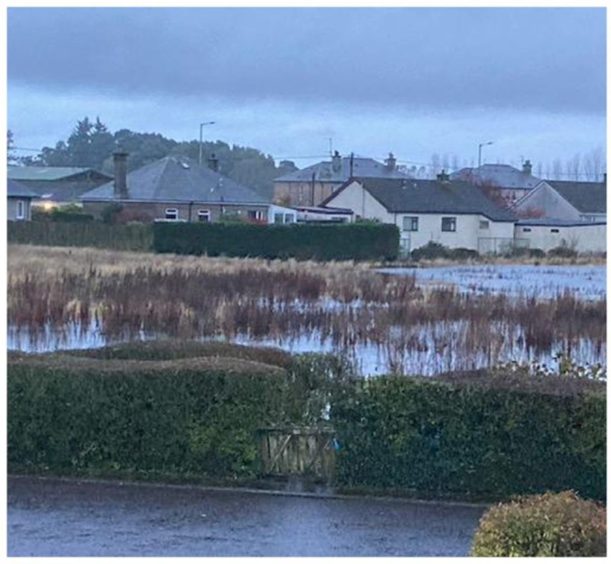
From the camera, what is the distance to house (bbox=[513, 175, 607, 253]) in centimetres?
5231

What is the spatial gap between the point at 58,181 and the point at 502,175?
29190 millimetres

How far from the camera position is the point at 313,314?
18.7 meters

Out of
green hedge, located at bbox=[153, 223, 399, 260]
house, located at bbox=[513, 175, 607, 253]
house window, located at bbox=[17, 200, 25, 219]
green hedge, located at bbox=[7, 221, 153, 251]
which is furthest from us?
house, located at bbox=[513, 175, 607, 253]

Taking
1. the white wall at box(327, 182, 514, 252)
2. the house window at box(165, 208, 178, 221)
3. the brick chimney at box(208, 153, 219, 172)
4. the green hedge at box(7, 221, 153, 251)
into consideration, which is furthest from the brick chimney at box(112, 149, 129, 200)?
the white wall at box(327, 182, 514, 252)

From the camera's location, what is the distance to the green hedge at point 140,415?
28.2ft

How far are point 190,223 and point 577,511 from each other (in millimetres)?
38191

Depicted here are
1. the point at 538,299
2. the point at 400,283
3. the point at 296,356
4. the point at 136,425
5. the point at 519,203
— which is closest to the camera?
the point at 136,425

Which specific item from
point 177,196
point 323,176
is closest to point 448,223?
point 177,196

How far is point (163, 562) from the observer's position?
5566 millimetres

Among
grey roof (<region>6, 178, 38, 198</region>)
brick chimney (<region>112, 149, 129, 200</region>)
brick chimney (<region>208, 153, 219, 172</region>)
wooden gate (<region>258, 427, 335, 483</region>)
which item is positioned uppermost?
brick chimney (<region>208, 153, 219, 172</region>)

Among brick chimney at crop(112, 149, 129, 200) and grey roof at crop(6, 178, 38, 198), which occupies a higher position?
brick chimney at crop(112, 149, 129, 200)

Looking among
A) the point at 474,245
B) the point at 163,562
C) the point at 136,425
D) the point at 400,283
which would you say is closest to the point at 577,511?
the point at 163,562

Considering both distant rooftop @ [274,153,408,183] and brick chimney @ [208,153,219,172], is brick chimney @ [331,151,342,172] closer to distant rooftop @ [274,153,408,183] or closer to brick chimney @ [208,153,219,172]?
distant rooftop @ [274,153,408,183]

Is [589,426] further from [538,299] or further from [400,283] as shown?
[400,283]
